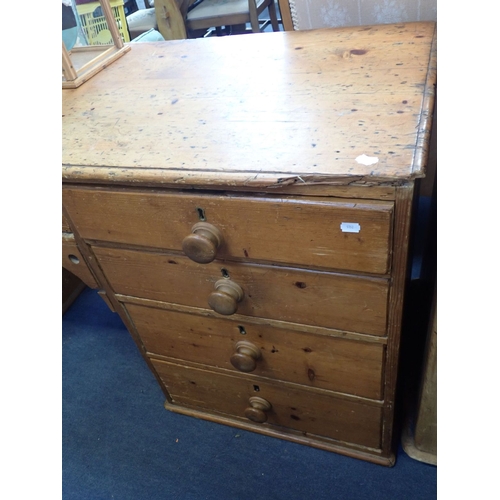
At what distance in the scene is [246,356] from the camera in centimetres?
80

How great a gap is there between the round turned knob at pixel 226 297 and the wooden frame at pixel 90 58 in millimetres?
484

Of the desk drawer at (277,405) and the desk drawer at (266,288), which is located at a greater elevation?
the desk drawer at (266,288)

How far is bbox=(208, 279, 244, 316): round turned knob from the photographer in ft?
2.20

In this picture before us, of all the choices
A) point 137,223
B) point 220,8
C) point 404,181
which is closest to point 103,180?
point 137,223

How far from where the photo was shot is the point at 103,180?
0.61m

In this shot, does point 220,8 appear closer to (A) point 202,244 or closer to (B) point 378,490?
(A) point 202,244

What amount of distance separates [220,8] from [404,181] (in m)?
1.87

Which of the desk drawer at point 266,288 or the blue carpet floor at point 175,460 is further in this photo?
the blue carpet floor at point 175,460

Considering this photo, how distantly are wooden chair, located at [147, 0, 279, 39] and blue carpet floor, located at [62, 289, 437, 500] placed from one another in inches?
60.0

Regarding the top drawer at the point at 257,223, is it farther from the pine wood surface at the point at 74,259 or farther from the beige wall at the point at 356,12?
the beige wall at the point at 356,12

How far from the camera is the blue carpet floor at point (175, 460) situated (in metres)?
0.96

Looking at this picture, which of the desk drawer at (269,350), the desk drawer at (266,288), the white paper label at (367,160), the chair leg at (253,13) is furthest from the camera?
the chair leg at (253,13)

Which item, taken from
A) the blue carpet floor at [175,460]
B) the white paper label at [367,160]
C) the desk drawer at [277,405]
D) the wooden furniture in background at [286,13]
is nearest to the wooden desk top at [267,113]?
the white paper label at [367,160]

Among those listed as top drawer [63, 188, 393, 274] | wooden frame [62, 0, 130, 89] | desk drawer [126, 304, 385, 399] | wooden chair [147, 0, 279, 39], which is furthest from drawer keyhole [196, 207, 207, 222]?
wooden chair [147, 0, 279, 39]
